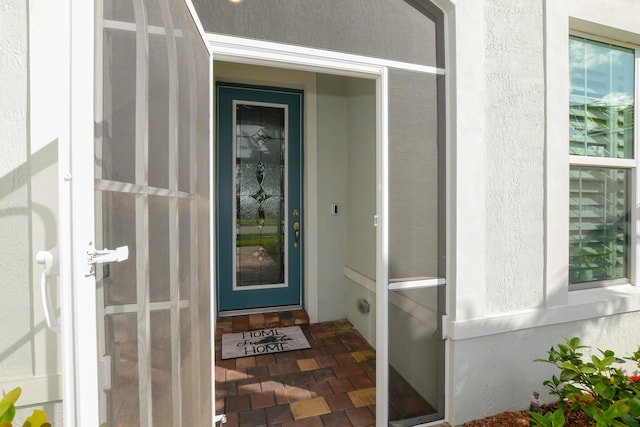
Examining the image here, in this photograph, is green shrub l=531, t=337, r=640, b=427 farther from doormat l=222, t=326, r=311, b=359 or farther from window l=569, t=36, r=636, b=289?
doormat l=222, t=326, r=311, b=359

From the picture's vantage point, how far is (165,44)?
36.7 inches

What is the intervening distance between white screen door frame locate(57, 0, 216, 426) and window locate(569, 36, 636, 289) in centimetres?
265

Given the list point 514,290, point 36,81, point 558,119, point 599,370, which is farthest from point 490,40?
point 36,81

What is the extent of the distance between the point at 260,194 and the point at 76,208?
2.86 meters

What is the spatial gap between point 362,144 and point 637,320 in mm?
2495

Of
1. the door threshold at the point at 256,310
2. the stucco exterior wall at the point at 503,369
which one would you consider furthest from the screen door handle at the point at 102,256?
the door threshold at the point at 256,310

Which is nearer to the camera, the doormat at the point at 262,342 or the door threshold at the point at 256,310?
the doormat at the point at 262,342

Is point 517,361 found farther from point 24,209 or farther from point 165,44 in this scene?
point 24,209

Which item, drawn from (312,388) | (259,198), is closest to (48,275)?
(312,388)

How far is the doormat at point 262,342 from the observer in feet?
8.46

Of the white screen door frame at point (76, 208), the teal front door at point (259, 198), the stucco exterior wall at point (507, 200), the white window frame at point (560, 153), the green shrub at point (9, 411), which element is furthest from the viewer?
the teal front door at point (259, 198)

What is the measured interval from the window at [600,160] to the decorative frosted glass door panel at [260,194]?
259 cm

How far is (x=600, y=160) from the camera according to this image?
7.07ft

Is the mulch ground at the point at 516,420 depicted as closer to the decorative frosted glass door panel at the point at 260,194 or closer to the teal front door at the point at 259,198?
the teal front door at the point at 259,198
